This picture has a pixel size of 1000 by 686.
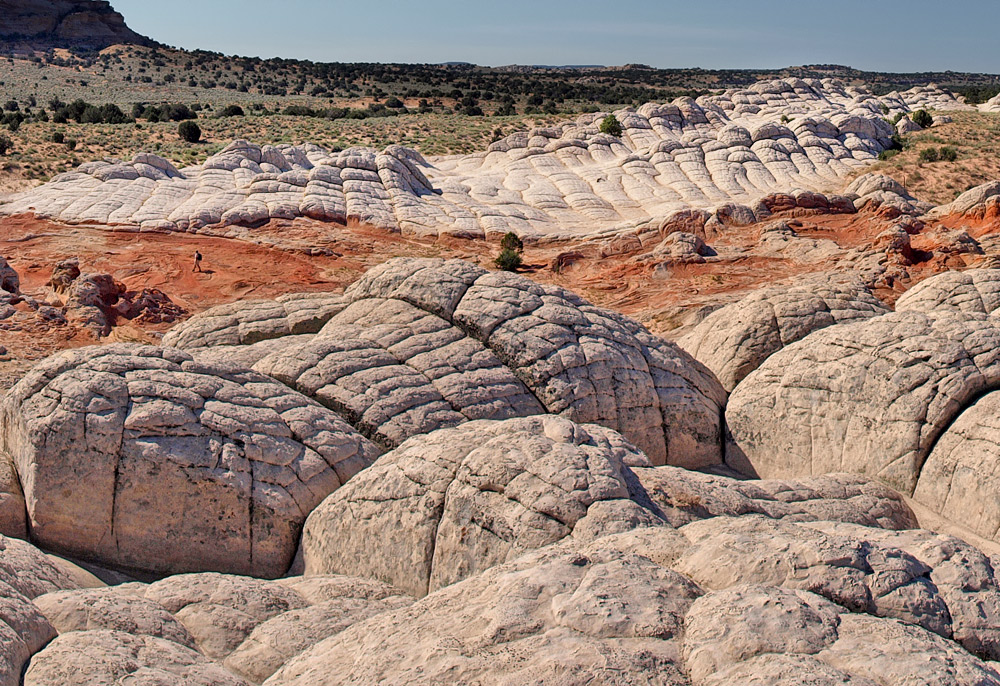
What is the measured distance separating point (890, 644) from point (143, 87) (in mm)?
110827

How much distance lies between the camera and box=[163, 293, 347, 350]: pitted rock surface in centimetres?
1672

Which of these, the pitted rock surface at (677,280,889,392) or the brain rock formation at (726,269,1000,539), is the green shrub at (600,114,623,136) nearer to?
the pitted rock surface at (677,280,889,392)

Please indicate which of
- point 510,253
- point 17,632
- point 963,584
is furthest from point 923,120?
point 17,632

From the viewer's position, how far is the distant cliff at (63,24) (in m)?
145

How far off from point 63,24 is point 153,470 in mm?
170880

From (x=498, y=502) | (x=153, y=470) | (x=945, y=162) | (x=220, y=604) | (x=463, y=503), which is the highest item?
(x=945, y=162)

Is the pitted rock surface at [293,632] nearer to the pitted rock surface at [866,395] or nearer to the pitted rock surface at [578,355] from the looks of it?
the pitted rock surface at [578,355]

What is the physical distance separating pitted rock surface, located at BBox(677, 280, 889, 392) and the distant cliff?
15405 cm

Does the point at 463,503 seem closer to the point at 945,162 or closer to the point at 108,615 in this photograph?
the point at 108,615

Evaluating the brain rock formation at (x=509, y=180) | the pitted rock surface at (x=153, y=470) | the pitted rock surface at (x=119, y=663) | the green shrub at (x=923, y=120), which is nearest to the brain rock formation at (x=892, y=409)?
the pitted rock surface at (x=153, y=470)

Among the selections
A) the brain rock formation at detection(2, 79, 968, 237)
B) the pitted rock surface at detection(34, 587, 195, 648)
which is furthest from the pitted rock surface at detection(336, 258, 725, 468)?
the brain rock formation at detection(2, 79, 968, 237)

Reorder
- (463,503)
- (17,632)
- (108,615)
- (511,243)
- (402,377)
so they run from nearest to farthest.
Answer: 1. (17,632)
2. (108,615)
3. (463,503)
4. (402,377)
5. (511,243)

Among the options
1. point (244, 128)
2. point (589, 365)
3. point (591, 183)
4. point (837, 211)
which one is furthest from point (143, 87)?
point (589, 365)

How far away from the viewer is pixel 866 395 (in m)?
15.2
